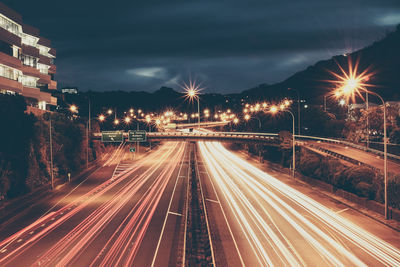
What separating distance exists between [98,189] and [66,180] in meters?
9.67

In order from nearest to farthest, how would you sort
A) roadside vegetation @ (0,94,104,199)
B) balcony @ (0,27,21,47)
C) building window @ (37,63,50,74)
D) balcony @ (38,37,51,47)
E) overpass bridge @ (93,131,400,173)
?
roadside vegetation @ (0,94,104,199), overpass bridge @ (93,131,400,173), balcony @ (0,27,21,47), balcony @ (38,37,51,47), building window @ (37,63,50,74)

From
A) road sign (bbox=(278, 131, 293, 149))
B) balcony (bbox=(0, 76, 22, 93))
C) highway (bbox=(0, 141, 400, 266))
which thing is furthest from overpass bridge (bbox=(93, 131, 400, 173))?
balcony (bbox=(0, 76, 22, 93))

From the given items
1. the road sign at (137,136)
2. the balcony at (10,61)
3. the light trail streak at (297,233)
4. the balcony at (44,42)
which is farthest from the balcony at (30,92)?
the light trail streak at (297,233)

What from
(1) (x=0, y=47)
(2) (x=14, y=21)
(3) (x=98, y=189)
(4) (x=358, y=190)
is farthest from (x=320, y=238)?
(2) (x=14, y=21)

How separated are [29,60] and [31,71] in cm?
269

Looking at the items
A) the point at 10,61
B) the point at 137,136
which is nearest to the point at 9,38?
the point at 10,61

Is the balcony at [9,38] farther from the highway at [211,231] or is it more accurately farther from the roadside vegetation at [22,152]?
the highway at [211,231]

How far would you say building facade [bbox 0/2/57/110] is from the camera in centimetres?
5900

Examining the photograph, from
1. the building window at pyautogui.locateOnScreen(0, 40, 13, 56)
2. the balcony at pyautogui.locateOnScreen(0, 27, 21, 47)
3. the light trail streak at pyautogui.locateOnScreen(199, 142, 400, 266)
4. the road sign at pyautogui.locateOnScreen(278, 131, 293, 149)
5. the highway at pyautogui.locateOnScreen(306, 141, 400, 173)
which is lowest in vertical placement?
the light trail streak at pyautogui.locateOnScreen(199, 142, 400, 266)

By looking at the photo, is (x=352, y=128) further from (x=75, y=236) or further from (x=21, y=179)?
(x=21, y=179)

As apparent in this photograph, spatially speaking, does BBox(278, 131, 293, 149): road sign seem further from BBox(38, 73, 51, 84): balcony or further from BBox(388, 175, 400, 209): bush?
BBox(38, 73, 51, 84): balcony

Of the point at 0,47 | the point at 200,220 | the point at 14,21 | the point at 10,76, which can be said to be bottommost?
the point at 200,220

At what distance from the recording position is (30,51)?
232ft

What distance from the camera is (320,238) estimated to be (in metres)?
21.6
